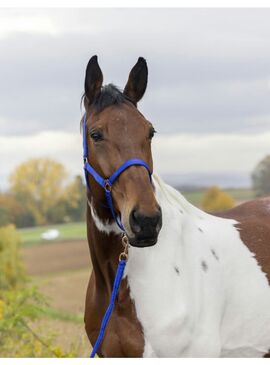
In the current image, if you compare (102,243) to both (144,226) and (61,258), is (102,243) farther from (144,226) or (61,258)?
(61,258)

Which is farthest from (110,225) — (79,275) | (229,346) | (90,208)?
(79,275)

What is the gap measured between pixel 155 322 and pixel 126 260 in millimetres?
423

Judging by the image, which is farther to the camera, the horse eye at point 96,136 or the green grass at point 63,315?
the green grass at point 63,315

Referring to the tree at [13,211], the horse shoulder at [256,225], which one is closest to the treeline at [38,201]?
the tree at [13,211]

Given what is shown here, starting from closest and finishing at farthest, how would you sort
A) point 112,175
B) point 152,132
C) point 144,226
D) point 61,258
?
1. point 144,226
2. point 112,175
3. point 152,132
4. point 61,258

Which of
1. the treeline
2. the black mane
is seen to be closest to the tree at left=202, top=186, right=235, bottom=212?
the treeline

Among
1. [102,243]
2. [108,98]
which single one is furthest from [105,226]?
[108,98]

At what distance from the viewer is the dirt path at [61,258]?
17938mm

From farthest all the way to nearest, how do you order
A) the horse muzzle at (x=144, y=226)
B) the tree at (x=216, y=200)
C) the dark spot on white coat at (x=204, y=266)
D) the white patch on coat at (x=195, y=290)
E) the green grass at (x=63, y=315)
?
1. the tree at (x=216, y=200)
2. the green grass at (x=63, y=315)
3. the dark spot on white coat at (x=204, y=266)
4. the white patch on coat at (x=195, y=290)
5. the horse muzzle at (x=144, y=226)

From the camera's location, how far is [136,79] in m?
3.77

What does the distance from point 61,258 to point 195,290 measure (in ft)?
49.9

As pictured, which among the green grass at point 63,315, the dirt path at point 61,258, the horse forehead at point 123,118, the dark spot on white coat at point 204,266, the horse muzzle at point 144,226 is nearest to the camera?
the horse muzzle at point 144,226

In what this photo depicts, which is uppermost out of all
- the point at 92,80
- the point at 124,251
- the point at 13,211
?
the point at 92,80

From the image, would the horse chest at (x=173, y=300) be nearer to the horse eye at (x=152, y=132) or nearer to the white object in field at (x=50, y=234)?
the horse eye at (x=152, y=132)
